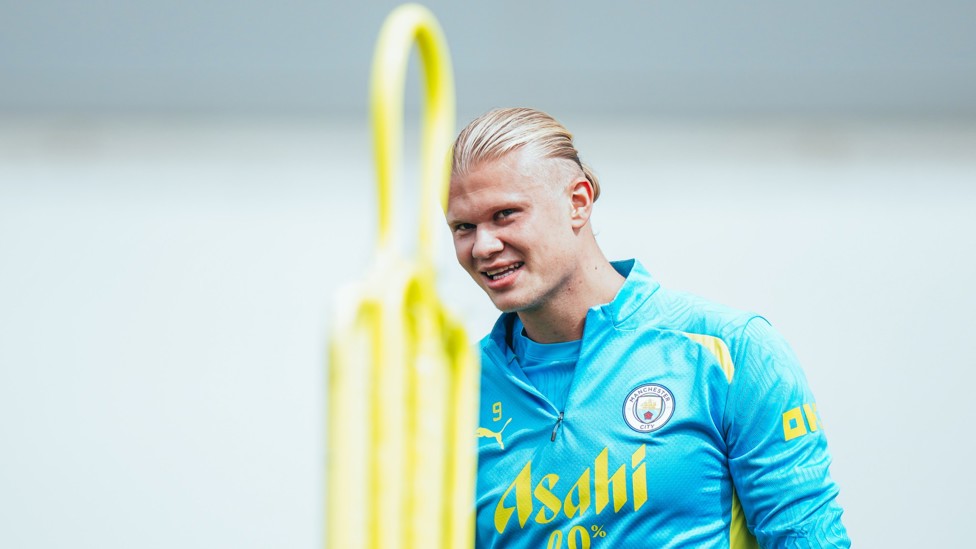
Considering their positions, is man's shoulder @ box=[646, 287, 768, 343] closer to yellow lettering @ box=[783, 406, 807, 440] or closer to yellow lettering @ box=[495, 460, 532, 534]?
yellow lettering @ box=[783, 406, 807, 440]

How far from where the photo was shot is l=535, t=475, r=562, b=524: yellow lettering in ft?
3.61

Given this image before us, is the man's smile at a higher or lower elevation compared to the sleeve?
higher

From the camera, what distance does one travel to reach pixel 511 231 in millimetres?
1062

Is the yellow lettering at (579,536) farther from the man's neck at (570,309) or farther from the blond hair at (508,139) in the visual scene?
the blond hair at (508,139)

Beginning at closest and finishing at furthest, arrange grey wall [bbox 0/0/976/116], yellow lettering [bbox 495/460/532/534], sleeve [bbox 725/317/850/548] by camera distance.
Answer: sleeve [bbox 725/317/850/548], yellow lettering [bbox 495/460/532/534], grey wall [bbox 0/0/976/116]

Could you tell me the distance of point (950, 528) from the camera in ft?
7.37

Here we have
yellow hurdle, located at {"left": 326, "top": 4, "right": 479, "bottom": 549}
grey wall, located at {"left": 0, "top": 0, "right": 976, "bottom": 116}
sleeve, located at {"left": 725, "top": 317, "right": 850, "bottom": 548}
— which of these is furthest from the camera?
grey wall, located at {"left": 0, "top": 0, "right": 976, "bottom": 116}

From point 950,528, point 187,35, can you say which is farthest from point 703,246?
point 187,35

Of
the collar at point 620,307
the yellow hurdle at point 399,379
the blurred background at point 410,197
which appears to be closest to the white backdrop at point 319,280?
the blurred background at point 410,197

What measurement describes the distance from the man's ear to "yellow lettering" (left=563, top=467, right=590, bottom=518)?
28 cm

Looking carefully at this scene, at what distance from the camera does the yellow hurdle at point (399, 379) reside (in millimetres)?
374

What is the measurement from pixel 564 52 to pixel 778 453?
1379mm

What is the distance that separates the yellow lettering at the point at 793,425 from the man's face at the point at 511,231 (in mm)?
275

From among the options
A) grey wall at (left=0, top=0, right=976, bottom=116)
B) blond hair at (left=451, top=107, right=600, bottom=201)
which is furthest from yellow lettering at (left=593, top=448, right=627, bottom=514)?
grey wall at (left=0, top=0, right=976, bottom=116)
